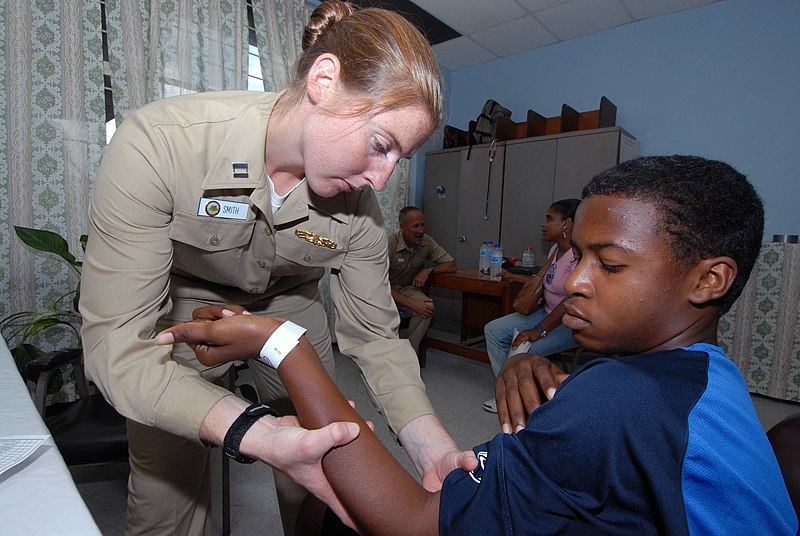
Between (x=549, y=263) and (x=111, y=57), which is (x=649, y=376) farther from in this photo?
(x=111, y=57)

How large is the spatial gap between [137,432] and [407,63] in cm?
101

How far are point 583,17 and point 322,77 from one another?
381 centimetres

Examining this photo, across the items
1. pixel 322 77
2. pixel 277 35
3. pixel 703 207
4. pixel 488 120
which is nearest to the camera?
pixel 703 207

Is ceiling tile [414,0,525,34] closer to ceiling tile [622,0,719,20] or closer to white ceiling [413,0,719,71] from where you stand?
white ceiling [413,0,719,71]

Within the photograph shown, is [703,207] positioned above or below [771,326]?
above

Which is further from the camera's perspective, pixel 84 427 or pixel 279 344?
pixel 84 427

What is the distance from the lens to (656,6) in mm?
3541

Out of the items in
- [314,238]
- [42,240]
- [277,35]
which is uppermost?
[277,35]

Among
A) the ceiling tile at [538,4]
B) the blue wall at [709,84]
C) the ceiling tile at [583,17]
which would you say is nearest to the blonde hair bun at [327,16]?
the ceiling tile at [538,4]

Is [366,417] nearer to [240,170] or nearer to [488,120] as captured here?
[240,170]

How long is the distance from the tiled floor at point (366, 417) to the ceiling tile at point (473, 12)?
9.83 feet

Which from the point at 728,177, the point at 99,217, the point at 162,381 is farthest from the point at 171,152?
the point at 728,177

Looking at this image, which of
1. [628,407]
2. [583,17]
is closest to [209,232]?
[628,407]

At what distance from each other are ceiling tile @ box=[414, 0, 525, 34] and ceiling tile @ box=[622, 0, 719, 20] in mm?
882
